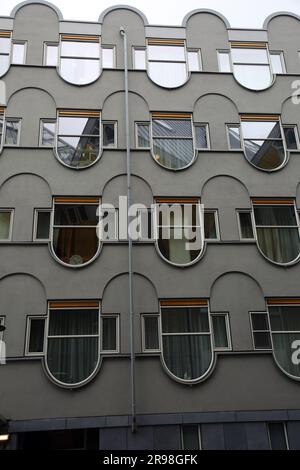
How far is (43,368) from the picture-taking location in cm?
1212

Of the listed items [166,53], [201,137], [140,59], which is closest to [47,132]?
[140,59]

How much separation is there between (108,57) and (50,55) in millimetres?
2251

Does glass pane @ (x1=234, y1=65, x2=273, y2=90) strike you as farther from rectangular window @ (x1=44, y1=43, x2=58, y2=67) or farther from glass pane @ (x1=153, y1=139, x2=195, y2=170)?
rectangular window @ (x1=44, y1=43, x2=58, y2=67)

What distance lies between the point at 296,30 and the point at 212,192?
887cm

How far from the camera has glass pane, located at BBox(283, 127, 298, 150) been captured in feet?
51.9

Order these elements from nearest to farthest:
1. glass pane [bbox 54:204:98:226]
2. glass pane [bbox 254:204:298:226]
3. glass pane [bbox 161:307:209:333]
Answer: glass pane [bbox 161:307:209:333]
glass pane [bbox 54:204:98:226]
glass pane [bbox 254:204:298:226]

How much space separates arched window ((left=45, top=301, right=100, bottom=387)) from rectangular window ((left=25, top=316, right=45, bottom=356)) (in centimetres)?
19

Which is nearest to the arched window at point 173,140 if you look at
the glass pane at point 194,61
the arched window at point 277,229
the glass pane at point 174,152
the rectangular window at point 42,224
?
the glass pane at point 174,152

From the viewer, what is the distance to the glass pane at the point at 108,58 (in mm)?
16375

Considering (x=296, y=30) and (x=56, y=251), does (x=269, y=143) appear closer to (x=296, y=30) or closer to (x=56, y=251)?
(x=296, y=30)

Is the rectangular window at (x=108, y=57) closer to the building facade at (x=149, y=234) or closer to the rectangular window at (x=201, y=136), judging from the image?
the building facade at (x=149, y=234)

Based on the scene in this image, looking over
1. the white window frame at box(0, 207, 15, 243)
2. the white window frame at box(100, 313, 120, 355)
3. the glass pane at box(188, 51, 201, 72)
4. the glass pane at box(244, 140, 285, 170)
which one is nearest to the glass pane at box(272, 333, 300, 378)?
the white window frame at box(100, 313, 120, 355)

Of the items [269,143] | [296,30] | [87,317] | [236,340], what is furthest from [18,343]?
[296,30]

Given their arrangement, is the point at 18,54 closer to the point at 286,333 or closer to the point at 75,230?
the point at 75,230
